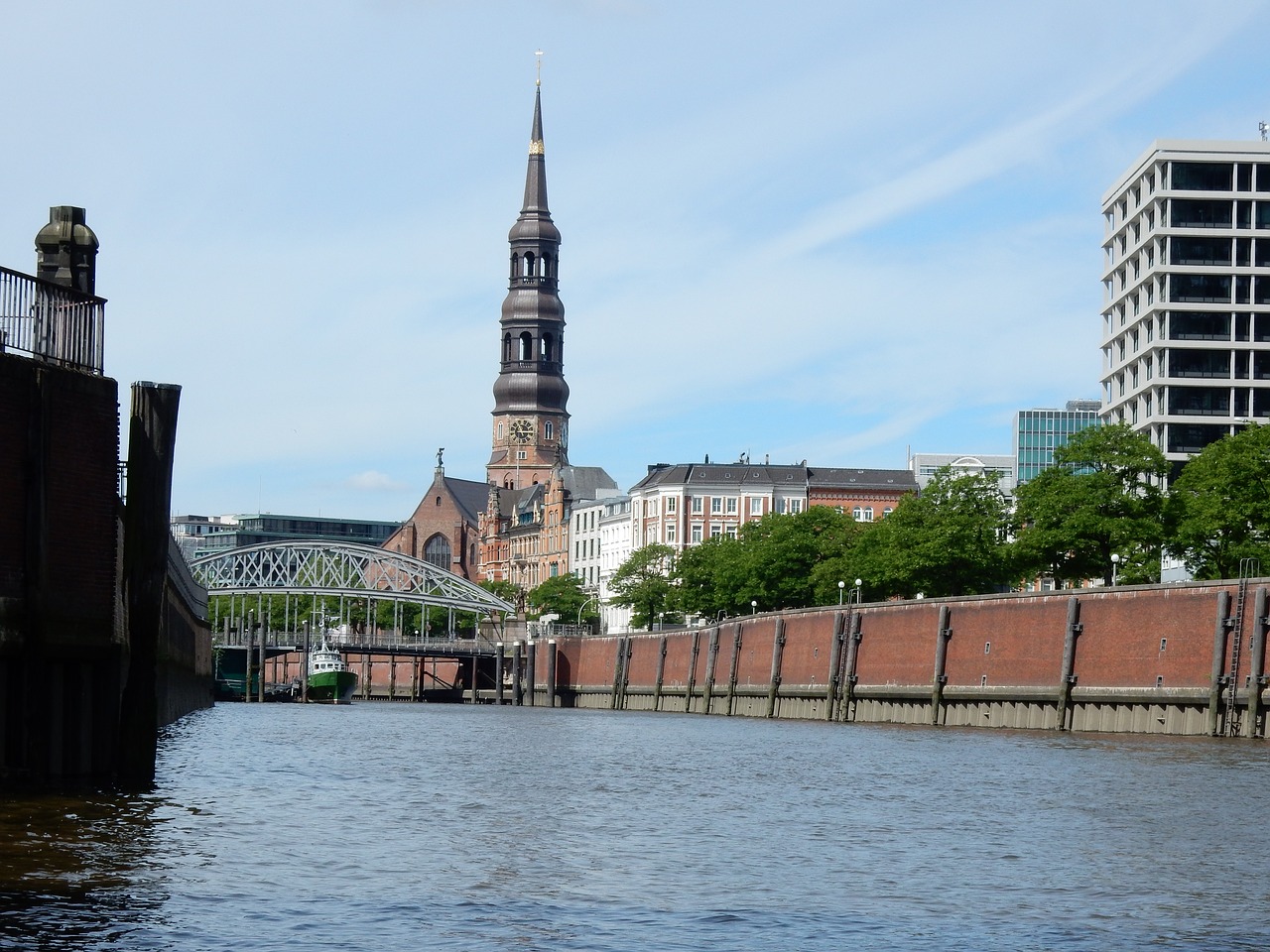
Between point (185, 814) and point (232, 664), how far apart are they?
160293 millimetres

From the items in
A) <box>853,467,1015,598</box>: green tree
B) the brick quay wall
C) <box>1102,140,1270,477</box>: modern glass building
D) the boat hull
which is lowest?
the boat hull

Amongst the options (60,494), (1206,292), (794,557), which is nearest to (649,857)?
(60,494)

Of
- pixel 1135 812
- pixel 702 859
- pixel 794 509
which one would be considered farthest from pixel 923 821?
pixel 794 509

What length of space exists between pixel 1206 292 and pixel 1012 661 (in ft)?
224

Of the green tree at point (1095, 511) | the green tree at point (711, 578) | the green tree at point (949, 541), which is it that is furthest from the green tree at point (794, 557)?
the green tree at point (1095, 511)

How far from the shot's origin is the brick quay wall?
69250 millimetres

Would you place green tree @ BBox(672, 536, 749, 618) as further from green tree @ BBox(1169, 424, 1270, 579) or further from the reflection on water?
the reflection on water

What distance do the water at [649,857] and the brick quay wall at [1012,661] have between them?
11885 mm

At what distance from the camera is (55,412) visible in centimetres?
3250

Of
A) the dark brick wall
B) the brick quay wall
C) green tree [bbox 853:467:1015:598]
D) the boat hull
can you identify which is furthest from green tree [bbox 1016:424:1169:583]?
the boat hull

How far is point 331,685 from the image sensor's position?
164 meters

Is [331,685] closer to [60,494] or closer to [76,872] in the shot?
[60,494]

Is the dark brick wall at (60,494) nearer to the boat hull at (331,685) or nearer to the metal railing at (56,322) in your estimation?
the metal railing at (56,322)

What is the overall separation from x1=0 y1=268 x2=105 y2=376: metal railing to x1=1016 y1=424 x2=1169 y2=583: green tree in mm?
70930
